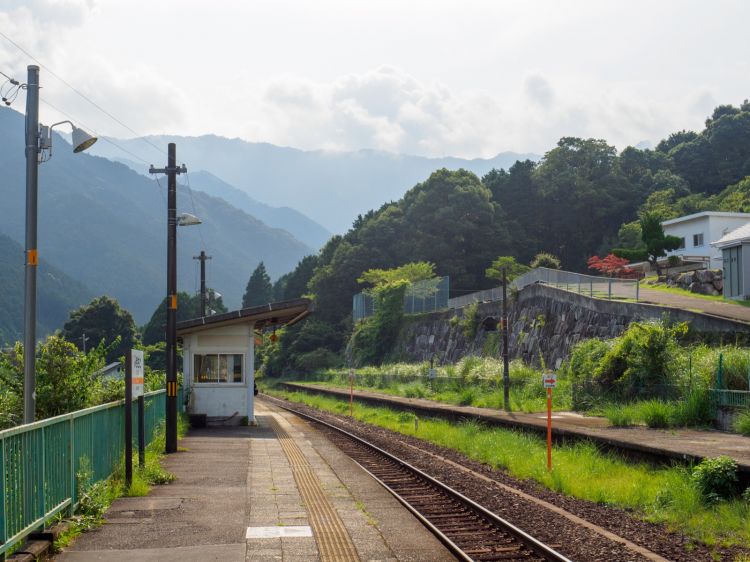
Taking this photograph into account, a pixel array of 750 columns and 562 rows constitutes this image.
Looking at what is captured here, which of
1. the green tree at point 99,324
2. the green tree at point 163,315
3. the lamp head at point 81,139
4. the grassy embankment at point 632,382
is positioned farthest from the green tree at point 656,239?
the green tree at point 163,315

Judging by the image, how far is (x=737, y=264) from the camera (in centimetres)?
3294

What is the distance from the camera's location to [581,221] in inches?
3155

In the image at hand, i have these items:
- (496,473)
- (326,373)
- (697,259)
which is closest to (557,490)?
(496,473)

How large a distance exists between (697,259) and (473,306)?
13.5 meters

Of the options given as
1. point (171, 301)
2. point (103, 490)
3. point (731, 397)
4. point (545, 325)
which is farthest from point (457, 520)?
point (545, 325)

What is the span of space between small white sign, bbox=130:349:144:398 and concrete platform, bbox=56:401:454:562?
5.21ft

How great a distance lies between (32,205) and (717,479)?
33.7 feet

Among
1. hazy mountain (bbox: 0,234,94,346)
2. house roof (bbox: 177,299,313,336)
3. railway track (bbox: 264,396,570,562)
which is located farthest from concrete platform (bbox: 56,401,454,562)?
hazy mountain (bbox: 0,234,94,346)

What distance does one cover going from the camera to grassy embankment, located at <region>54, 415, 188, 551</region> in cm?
949

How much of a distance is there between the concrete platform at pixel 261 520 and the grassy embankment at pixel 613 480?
3024mm

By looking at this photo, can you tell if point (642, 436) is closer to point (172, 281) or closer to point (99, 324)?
point (172, 281)

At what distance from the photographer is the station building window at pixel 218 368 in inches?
1040

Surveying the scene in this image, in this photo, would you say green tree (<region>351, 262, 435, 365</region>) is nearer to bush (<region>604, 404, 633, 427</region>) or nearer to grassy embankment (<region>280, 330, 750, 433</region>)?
grassy embankment (<region>280, 330, 750, 433</region>)

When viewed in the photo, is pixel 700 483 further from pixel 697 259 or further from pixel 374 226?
pixel 374 226
